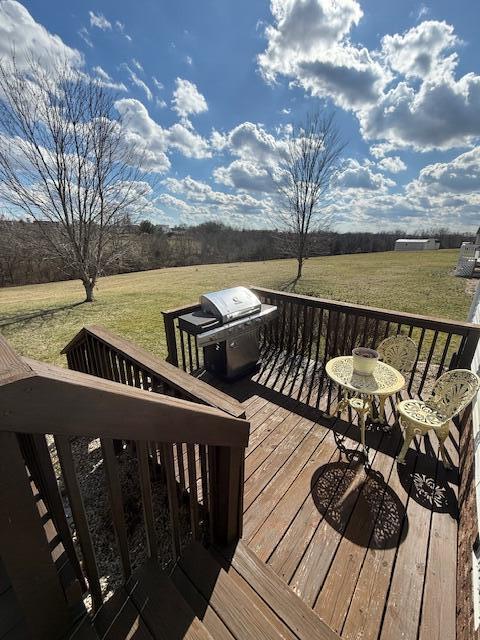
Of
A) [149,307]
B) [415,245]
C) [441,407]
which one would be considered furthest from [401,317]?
[415,245]

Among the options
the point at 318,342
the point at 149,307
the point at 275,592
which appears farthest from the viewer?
the point at 149,307

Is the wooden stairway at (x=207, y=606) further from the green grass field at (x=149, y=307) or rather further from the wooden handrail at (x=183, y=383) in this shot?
the green grass field at (x=149, y=307)

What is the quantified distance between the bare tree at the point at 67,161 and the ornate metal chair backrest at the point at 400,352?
8834mm

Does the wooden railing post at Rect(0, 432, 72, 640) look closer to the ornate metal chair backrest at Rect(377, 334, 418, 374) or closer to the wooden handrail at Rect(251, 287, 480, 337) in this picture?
the ornate metal chair backrest at Rect(377, 334, 418, 374)

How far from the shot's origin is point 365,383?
97.8 inches

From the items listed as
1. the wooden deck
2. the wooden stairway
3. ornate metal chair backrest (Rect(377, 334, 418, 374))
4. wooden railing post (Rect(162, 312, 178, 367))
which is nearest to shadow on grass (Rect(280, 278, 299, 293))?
ornate metal chair backrest (Rect(377, 334, 418, 374))

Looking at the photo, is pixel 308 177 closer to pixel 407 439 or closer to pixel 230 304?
pixel 230 304

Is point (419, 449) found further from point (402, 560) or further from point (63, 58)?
point (63, 58)

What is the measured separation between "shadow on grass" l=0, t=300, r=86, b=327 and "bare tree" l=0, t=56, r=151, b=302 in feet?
3.50

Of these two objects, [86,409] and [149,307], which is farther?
[149,307]

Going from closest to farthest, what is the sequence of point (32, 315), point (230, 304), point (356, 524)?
point (356, 524), point (230, 304), point (32, 315)

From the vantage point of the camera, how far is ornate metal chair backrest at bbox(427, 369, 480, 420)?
2.12 m

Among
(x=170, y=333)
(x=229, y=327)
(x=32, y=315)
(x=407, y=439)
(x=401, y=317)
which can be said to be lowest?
(x=32, y=315)

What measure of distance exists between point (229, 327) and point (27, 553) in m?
2.60
